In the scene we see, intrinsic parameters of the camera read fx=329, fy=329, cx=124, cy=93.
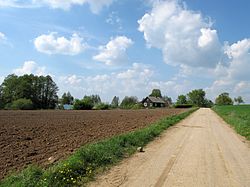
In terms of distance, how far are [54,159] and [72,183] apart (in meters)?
3.78

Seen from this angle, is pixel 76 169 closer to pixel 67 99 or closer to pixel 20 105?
pixel 20 105

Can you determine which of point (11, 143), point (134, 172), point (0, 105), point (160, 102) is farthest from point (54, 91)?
point (134, 172)

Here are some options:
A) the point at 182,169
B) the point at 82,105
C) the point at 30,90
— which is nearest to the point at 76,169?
the point at 182,169

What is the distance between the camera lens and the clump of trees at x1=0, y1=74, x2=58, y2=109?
115438mm

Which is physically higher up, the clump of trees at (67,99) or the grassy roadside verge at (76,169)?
the clump of trees at (67,99)

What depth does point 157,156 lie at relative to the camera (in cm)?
1214

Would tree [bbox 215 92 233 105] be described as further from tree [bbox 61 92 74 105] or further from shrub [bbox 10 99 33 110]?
shrub [bbox 10 99 33 110]

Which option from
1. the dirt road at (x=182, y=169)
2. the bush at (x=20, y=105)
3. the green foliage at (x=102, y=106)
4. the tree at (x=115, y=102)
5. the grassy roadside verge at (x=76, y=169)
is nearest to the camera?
the grassy roadside verge at (x=76, y=169)

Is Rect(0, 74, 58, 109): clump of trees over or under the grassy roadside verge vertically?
over

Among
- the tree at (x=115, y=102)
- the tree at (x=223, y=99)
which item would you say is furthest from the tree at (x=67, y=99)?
the tree at (x=223, y=99)

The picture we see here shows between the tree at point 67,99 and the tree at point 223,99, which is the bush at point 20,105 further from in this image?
the tree at point 223,99

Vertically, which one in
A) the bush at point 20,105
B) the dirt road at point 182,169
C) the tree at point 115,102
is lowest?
the dirt road at point 182,169

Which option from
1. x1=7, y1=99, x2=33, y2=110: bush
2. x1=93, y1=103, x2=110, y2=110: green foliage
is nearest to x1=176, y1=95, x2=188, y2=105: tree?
x1=93, y1=103, x2=110, y2=110: green foliage

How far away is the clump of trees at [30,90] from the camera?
115438 millimetres
